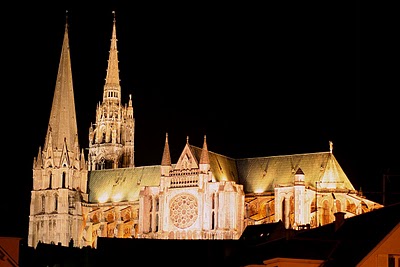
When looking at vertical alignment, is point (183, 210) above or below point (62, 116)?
below

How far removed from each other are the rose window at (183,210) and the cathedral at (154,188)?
0.38ft

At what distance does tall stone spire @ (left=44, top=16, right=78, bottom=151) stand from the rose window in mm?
21341

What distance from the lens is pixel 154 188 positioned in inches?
5271

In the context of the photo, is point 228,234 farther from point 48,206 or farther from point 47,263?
point 47,263

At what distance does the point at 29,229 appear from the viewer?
474ft

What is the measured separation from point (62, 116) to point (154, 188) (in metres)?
19.7

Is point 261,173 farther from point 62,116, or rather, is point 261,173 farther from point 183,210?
point 62,116

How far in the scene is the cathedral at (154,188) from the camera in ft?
417

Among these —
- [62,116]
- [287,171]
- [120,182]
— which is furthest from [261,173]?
[62,116]

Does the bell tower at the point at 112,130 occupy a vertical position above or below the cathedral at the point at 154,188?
above

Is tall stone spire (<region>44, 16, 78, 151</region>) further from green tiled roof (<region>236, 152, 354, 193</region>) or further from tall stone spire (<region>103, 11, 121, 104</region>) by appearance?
green tiled roof (<region>236, 152, 354, 193</region>)

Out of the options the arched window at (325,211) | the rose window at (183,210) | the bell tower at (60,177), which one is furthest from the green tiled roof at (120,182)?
the arched window at (325,211)

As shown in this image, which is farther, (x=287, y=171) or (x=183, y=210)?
(x=287, y=171)

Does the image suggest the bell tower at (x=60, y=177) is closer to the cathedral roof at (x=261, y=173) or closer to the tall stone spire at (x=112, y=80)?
the cathedral roof at (x=261, y=173)
